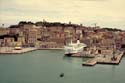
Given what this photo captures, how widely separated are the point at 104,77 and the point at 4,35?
7.77 metres

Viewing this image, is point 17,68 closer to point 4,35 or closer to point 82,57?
point 82,57

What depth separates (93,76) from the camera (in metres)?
5.37

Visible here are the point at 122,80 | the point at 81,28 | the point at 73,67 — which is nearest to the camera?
the point at 122,80

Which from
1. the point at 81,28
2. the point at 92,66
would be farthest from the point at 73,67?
the point at 81,28

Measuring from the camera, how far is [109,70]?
6.22 metres

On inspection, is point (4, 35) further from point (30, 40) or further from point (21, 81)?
point (21, 81)

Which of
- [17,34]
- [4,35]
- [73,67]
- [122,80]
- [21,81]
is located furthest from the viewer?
[17,34]

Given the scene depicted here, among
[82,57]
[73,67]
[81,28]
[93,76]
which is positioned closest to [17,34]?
[81,28]

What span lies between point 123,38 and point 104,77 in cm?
802

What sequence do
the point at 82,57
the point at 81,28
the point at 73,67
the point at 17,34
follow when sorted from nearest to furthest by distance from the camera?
the point at 73,67, the point at 82,57, the point at 17,34, the point at 81,28

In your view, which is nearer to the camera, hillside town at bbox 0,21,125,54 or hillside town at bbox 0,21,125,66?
hillside town at bbox 0,21,125,66

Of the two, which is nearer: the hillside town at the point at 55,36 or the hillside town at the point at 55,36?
the hillside town at the point at 55,36

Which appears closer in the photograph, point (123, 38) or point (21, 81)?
point (21, 81)

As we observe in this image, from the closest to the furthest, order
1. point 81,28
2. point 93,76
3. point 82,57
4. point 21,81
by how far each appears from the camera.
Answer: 1. point 21,81
2. point 93,76
3. point 82,57
4. point 81,28
